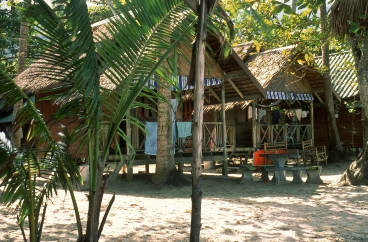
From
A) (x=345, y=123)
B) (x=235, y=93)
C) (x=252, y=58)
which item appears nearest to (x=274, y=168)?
(x=235, y=93)

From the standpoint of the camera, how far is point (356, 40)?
29.0 ft

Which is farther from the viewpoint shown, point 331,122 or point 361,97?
point 331,122

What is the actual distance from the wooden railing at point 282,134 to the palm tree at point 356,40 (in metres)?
5.33

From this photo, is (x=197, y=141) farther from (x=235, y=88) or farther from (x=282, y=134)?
(x=282, y=134)

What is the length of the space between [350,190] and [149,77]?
705 cm

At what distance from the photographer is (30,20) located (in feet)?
13.3

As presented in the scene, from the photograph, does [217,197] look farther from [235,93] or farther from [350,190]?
[235,93]

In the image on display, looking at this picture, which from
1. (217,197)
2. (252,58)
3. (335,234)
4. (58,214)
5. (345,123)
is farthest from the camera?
(345,123)

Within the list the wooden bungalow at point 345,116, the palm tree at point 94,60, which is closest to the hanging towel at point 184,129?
the palm tree at point 94,60

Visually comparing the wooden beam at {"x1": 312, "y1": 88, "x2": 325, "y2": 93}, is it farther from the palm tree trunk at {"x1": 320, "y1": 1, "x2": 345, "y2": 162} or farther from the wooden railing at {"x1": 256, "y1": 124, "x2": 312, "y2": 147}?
the wooden railing at {"x1": 256, "y1": 124, "x2": 312, "y2": 147}

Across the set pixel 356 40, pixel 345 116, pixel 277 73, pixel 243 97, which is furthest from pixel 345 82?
pixel 356 40

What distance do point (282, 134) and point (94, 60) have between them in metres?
14.4

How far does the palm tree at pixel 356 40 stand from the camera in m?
8.52

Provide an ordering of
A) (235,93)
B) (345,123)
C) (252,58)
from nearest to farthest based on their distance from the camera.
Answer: (235,93), (252,58), (345,123)
